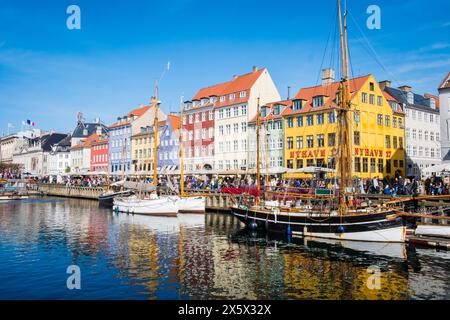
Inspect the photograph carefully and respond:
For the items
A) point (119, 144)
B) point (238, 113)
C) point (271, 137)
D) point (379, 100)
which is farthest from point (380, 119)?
point (119, 144)

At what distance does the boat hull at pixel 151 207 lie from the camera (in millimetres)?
49031

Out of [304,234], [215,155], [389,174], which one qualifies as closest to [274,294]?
[304,234]

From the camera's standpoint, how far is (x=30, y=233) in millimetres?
34031

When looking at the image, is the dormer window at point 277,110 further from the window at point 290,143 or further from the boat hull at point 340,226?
the boat hull at point 340,226

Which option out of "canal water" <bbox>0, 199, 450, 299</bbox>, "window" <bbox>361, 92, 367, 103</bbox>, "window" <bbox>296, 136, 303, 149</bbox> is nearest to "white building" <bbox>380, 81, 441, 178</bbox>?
"window" <bbox>361, 92, 367, 103</bbox>

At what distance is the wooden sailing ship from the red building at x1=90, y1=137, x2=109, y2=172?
7869 centimetres

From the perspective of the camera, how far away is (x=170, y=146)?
8525cm

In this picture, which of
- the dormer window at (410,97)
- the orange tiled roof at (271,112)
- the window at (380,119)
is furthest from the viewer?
the dormer window at (410,97)

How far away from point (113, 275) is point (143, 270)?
157 cm

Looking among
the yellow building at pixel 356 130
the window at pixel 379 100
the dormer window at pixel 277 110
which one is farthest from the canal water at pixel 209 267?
the window at pixel 379 100

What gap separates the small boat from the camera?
161 feet

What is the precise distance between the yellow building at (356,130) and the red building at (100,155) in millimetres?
60264

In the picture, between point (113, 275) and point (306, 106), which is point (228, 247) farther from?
point (306, 106)

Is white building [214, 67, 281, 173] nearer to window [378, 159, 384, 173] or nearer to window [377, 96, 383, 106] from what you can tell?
window [377, 96, 383, 106]
